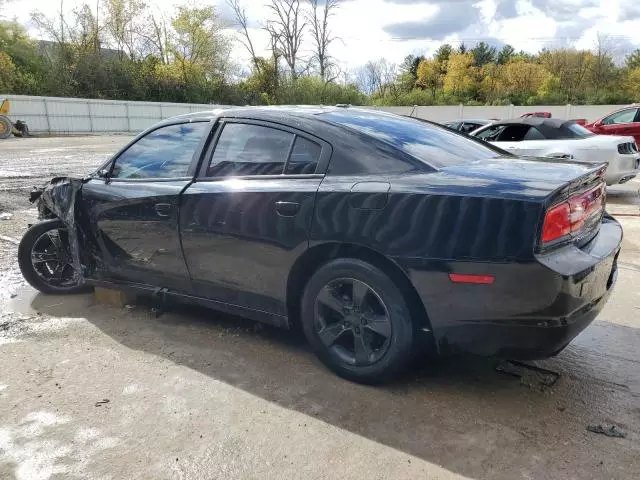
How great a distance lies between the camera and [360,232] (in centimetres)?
284

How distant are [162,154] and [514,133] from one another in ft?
25.1

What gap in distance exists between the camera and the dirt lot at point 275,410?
2.38m

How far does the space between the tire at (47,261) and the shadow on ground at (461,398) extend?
1.12 m

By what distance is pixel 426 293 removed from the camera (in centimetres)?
269

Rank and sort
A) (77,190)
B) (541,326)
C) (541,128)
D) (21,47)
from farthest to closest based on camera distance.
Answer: (21,47)
(541,128)
(77,190)
(541,326)

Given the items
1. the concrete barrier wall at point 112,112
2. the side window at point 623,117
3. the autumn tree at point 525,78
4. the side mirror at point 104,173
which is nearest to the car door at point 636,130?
the side window at point 623,117

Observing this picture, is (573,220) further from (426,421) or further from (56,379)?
(56,379)

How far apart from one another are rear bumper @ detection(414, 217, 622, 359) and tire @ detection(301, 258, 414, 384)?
0.65 feet

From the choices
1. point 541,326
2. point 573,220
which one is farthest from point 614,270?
point 541,326

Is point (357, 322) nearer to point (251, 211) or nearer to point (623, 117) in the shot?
point (251, 211)

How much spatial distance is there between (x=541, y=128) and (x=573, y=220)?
296 inches

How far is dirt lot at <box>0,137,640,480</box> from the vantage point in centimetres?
238

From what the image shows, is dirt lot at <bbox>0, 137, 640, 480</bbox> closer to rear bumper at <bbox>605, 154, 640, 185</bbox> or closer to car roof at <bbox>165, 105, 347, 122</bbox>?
car roof at <bbox>165, 105, 347, 122</bbox>

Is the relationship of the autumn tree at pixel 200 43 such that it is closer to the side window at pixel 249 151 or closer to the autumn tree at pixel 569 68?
the autumn tree at pixel 569 68
